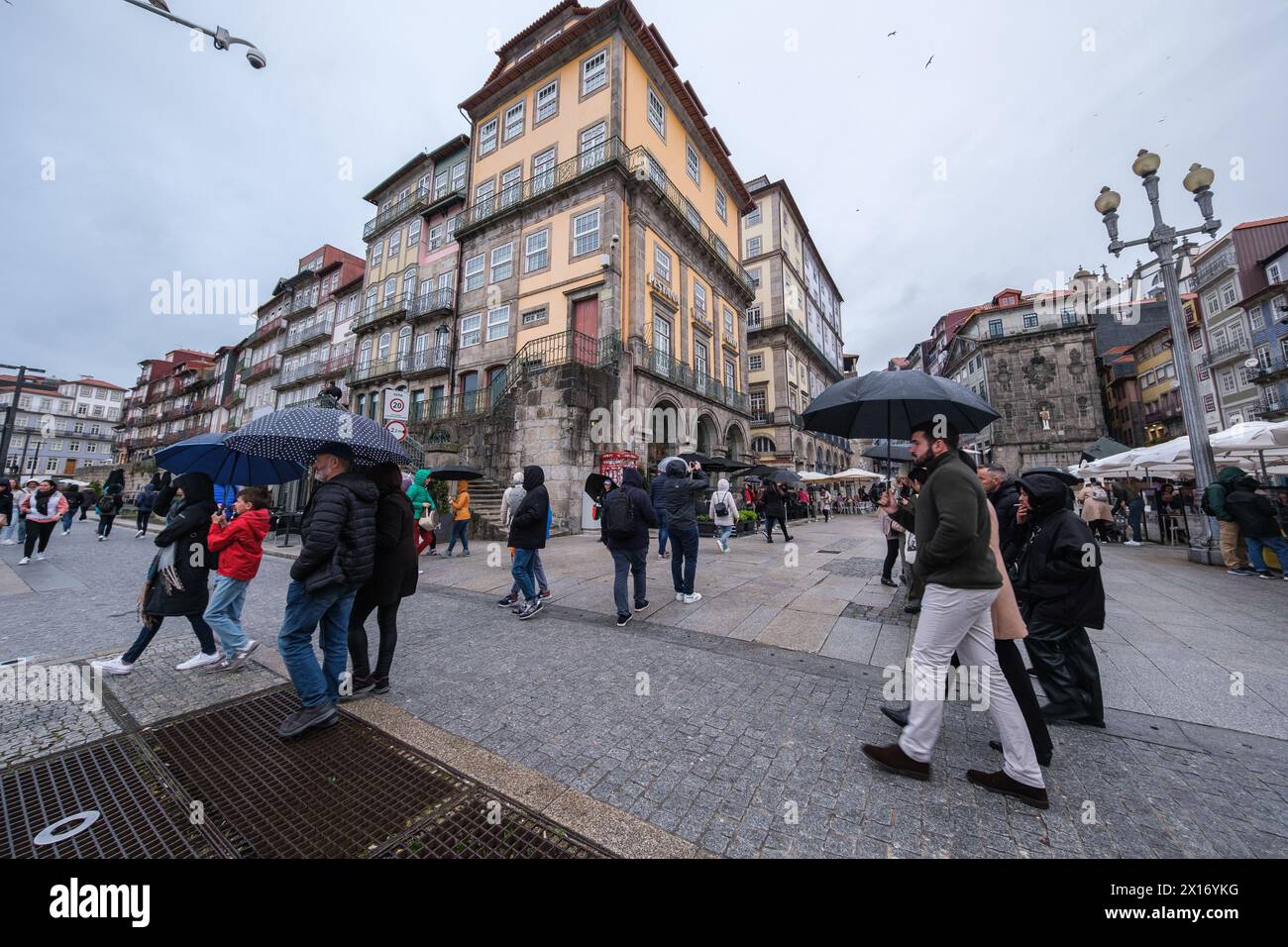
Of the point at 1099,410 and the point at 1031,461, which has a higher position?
the point at 1099,410

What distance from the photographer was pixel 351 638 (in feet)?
11.5

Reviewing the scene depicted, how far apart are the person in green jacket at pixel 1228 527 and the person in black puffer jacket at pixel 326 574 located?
12970 millimetres

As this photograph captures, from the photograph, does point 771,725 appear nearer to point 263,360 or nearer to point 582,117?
point 582,117

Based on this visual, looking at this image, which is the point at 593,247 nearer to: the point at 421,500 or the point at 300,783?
the point at 421,500

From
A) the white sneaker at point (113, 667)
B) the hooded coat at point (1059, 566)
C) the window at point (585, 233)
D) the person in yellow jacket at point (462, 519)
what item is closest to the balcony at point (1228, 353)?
the window at point (585, 233)

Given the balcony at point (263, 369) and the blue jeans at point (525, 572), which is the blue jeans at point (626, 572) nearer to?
the blue jeans at point (525, 572)

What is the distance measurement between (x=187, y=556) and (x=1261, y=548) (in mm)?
14999

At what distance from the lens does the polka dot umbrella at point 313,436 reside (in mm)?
3088

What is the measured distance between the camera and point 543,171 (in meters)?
19.7

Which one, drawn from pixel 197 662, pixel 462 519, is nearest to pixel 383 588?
pixel 197 662

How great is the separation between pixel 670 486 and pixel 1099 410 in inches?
1944
